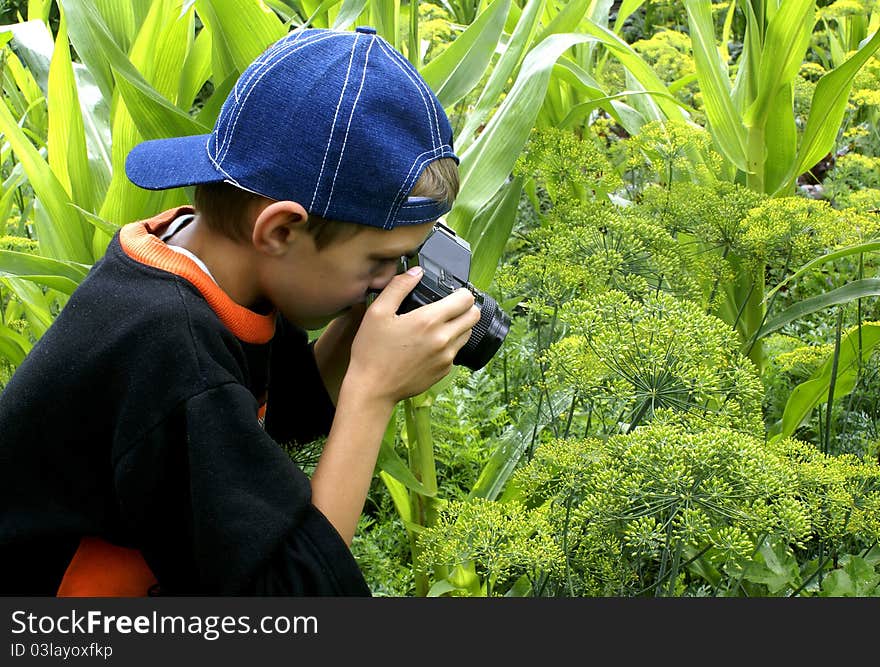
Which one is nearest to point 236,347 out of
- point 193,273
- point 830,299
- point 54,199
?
point 193,273

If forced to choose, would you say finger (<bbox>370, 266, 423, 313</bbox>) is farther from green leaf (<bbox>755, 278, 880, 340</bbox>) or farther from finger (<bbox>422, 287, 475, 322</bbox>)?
green leaf (<bbox>755, 278, 880, 340</bbox>)

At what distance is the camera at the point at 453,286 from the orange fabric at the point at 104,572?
372mm

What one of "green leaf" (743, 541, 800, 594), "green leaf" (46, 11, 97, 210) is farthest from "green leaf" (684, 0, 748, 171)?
"green leaf" (46, 11, 97, 210)

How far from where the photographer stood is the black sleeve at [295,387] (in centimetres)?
108

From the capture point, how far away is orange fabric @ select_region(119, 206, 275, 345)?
828 mm

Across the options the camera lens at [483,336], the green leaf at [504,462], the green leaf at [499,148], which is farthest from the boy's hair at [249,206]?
the green leaf at [504,462]

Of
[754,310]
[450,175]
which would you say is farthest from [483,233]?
[754,310]

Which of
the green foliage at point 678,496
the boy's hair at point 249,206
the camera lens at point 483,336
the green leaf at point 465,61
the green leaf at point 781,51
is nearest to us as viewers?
the green foliage at point 678,496

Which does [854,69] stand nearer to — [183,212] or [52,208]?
[183,212]

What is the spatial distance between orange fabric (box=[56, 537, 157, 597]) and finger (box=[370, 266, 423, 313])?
1.16ft

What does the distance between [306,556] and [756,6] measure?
3.67 feet

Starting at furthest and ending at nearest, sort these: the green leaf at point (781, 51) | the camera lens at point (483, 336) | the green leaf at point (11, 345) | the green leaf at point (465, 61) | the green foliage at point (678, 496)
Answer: the green leaf at point (11, 345) < the green leaf at point (781, 51) < the green leaf at point (465, 61) < the camera lens at point (483, 336) < the green foliage at point (678, 496)

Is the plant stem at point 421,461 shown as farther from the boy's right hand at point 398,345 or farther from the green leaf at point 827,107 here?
the green leaf at point 827,107

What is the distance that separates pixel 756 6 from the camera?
1.39 m
